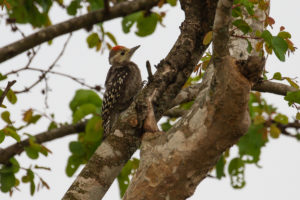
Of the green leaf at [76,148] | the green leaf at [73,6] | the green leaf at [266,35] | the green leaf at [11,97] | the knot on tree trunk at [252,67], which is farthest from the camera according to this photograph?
the green leaf at [73,6]

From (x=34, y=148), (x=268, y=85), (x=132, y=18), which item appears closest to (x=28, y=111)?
(x=34, y=148)

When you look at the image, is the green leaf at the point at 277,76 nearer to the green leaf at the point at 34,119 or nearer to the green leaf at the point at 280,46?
the green leaf at the point at 280,46

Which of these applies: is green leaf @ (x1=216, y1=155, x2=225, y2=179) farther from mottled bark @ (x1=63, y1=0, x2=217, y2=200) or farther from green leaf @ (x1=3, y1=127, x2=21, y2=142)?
green leaf @ (x1=3, y1=127, x2=21, y2=142)

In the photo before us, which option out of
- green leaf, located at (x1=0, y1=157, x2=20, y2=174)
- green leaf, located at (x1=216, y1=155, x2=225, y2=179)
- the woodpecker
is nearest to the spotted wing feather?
the woodpecker

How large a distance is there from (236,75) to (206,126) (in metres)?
0.39

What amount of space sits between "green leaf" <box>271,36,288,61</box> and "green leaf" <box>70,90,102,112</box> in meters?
2.53

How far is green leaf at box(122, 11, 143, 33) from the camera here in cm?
580

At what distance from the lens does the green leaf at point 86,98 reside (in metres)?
5.47

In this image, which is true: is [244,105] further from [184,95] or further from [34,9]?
[34,9]

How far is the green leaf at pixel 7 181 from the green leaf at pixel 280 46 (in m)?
3.18

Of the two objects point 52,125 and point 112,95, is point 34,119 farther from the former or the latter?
point 112,95

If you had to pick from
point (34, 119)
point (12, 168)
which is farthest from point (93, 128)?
point (34, 119)

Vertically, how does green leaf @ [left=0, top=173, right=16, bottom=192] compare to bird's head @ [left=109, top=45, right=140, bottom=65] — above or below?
below

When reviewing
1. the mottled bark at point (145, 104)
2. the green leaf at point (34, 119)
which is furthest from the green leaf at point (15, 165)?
Result: the mottled bark at point (145, 104)
